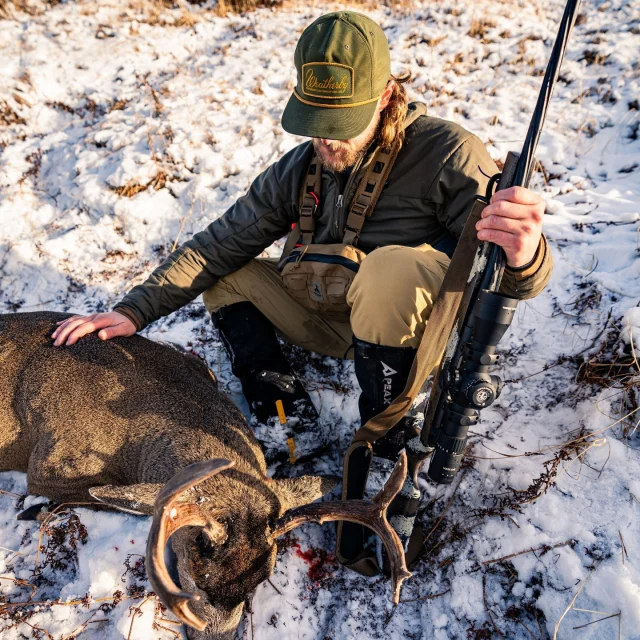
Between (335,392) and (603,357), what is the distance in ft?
6.01

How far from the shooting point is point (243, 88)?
6727mm

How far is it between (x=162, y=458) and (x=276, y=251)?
2478 millimetres

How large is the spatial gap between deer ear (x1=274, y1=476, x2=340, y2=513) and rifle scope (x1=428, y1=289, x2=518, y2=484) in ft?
1.87

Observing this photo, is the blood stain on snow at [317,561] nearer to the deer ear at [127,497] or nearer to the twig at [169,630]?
the twig at [169,630]

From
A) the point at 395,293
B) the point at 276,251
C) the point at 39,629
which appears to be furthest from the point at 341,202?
the point at 39,629

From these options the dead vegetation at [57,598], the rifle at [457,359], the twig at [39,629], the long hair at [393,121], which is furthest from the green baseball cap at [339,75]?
the twig at [39,629]

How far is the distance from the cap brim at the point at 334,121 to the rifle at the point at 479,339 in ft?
2.82

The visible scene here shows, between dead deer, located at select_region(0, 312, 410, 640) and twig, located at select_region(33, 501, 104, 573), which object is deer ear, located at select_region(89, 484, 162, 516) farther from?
twig, located at select_region(33, 501, 104, 573)

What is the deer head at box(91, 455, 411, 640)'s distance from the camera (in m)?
2.32

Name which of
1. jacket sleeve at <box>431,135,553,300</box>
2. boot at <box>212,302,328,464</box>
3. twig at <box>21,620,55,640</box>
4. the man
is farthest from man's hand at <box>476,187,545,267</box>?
twig at <box>21,620,55,640</box>

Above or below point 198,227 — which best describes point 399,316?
above

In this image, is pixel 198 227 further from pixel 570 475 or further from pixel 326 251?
pixel 570 475

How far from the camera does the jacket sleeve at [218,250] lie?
12.2 feet

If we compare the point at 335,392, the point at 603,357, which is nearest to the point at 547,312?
the point at 603,357
